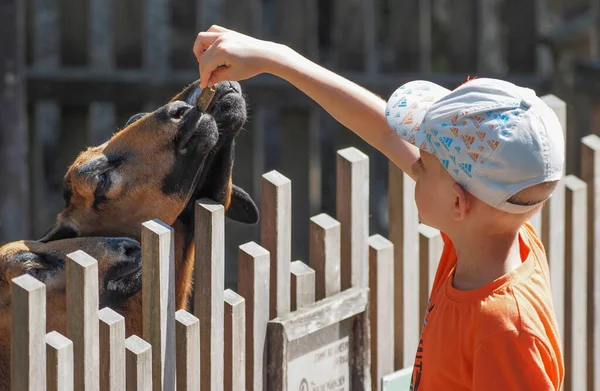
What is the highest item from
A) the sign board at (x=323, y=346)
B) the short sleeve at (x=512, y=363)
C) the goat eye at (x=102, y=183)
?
the goat eye at (x=102, y=183)

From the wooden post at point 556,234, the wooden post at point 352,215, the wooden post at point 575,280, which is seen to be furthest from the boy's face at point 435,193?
the wooden post at point 575,280

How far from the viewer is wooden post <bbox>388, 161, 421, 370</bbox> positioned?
3721mm

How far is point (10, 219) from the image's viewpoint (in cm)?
626

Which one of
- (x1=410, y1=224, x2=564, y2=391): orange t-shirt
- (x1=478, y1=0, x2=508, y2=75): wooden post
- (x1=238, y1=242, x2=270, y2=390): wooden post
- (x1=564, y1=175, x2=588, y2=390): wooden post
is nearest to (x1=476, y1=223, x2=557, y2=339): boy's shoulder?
(x1=410, y1=224, x2=564, y2=391): orange t-shirt

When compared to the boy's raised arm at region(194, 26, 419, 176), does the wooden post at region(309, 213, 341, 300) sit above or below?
below

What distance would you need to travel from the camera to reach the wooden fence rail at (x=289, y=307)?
8.77 ft

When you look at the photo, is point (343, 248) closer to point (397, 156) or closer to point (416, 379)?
point (397, 156)

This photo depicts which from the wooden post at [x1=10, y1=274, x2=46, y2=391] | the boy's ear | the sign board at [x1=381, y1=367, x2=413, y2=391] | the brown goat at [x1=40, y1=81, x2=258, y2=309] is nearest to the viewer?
the wooden post at [x1=10, y1=274, x2=46, y2=391]

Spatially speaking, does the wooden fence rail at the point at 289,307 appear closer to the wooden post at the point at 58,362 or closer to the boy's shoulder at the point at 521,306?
the wooden post at the point at 58,362

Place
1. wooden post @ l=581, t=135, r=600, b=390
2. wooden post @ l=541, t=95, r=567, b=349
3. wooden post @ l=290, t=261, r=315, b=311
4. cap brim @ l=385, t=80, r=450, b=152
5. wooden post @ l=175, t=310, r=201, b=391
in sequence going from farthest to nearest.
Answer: wooden post @ l=581, t=135, r=600, b=390 → wooden post @ l=541, t=95, r=567, b=349 → wooden post @ l=290, t=261, r=315, b=311 → wooden post @ l=175, t=310, r=201, b=391 → cap brim @ l=385, t=80, r=450, b=152

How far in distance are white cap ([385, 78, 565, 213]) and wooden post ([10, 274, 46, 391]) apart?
3.17ft

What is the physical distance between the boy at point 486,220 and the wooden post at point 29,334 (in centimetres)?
90

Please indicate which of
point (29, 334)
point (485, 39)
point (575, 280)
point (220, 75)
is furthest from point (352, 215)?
point (485, 39)

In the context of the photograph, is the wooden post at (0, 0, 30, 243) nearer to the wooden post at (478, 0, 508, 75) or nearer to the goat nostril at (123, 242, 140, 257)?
the wooden post at (478, 0, 508, 75)
